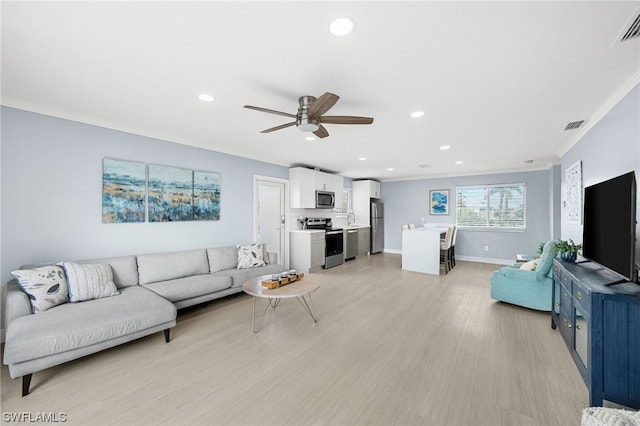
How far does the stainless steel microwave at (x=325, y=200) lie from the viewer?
20.6 feet

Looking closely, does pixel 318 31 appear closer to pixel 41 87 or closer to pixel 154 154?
pixel 41 87

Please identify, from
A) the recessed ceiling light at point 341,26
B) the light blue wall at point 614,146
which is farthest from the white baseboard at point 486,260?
Result: the recessed ceiling light at point 341,26

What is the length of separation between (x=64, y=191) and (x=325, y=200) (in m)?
4.72

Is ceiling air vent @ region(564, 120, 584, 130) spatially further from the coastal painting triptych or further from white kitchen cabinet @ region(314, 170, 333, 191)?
the coastal painting triptych

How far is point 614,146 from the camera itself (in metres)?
2.49

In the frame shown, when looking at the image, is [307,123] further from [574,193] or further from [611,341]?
[574,193]

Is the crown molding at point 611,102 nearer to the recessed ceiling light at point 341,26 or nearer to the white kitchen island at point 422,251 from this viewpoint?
the recessed ceiling light at point 341,26

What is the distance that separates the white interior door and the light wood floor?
2223mm

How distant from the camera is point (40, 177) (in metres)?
2.79

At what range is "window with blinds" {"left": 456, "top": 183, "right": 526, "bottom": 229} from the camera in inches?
259

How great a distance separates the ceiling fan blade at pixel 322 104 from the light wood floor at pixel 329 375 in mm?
2230

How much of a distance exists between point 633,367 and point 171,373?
10.6ft

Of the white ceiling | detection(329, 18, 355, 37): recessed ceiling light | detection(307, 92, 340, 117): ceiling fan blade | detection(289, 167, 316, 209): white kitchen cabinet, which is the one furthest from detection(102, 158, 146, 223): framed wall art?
detection(329, 18, 355, 37): recessed ceiling light

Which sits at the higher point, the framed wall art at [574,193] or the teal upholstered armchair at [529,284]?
the framed wall art at [574,193]
